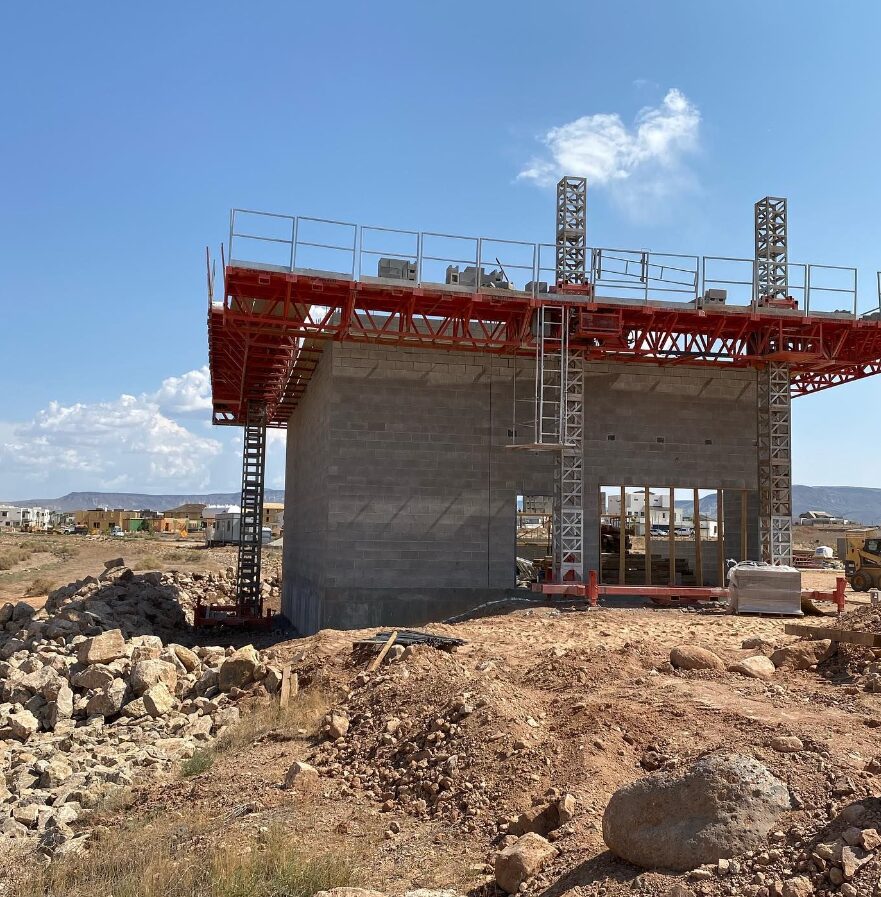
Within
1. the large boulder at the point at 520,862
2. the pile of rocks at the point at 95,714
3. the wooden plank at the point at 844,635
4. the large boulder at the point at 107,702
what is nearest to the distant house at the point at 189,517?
the pile of rocks at the point at 95,714

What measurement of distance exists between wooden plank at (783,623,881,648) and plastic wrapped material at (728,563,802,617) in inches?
238

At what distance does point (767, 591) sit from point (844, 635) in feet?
28.2

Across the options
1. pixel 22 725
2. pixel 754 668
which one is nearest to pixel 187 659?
pixel 22 725

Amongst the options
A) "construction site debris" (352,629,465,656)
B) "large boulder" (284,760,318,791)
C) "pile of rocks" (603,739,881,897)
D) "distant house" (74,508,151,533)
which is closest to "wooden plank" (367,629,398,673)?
"construction site debris" (352,629,465,656)

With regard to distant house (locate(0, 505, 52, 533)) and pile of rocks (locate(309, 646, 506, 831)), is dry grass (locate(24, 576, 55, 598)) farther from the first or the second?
distant house (locate(0, 505, 52, 533))

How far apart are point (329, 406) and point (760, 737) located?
671 inches

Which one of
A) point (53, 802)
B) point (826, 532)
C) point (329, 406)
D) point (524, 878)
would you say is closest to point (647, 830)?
point (524, 878)

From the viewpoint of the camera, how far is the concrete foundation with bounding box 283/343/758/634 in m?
22.9

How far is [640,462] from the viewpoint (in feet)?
83.5

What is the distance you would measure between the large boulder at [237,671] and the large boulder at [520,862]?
856 cm

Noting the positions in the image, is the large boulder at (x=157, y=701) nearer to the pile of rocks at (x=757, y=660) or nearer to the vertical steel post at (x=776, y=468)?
the pile of rocks at (x=757, y=660)

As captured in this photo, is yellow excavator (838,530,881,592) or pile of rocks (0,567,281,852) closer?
pile of rocks (0,567,281,852)

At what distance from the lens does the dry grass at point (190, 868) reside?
272 inches

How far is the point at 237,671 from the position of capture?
47.5ft
